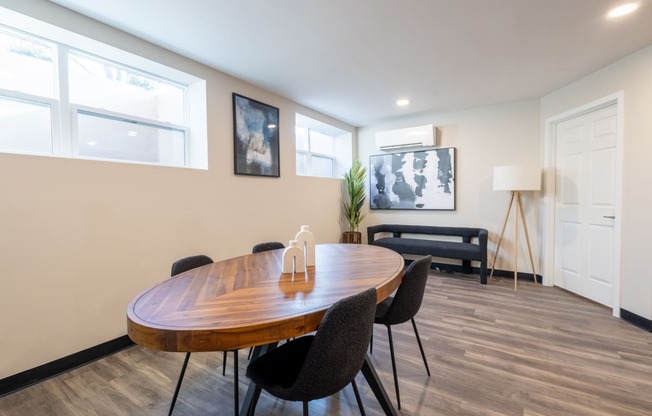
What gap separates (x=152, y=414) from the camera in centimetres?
169

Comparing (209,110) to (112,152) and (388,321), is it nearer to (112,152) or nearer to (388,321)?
(112,152)

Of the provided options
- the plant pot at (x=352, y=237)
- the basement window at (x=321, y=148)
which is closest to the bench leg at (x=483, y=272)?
the plant pot at (x=352, y=237)

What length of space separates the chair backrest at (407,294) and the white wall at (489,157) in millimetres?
3260

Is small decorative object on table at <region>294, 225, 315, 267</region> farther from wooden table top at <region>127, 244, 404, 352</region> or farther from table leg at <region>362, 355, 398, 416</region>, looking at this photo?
table leg at <region>362, 355, 398, 416</region>

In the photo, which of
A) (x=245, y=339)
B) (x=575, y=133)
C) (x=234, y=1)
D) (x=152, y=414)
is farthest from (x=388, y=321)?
(x=575, y=133)

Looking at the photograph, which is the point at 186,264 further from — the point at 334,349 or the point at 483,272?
the point at 483,272

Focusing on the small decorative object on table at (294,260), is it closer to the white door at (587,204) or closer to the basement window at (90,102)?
the basement window at (90,102)

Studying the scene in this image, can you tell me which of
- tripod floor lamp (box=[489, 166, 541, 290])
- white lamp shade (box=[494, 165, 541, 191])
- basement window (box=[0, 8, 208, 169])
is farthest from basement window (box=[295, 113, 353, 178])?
white lamp shade (box=[494, 165, 541, 191])

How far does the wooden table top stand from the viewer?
3.18 feet

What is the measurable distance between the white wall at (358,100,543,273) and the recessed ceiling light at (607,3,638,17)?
6.83 feet

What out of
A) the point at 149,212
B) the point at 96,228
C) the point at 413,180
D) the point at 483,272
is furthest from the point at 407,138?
the point at 96,228

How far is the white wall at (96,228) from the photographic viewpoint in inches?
75.4

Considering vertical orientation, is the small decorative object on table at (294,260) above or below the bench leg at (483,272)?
above

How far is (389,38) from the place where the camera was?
2.49 metres
